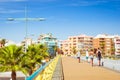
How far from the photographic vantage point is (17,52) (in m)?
41.0

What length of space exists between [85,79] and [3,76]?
5086cm

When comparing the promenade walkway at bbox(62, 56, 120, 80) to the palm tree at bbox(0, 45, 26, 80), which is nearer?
the promenade walkway at bbox(62, 56, 120, 80)

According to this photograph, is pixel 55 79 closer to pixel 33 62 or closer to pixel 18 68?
pixel 18 68

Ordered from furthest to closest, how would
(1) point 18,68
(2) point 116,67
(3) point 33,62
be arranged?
1. (3) point 33,62
2. (1) point 18,68
3. (2) point 116,67

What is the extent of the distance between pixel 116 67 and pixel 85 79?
26.9 feet

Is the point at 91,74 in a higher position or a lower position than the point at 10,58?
higher

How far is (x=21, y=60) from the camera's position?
137ft

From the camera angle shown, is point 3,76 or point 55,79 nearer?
point 55,79

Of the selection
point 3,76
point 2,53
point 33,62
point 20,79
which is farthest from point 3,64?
point 3,76

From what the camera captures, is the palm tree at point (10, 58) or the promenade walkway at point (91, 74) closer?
the promenade walkway at point (91, 74)

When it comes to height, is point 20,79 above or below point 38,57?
below

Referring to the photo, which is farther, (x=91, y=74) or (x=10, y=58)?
(x=10, y=58)

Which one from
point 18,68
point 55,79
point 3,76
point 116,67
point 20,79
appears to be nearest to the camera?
point 55,79

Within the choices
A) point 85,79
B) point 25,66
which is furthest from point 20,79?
point 85,79
